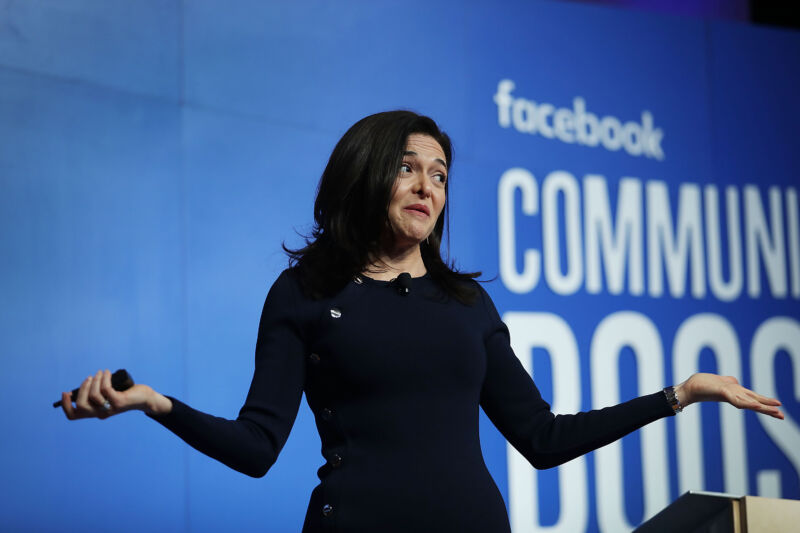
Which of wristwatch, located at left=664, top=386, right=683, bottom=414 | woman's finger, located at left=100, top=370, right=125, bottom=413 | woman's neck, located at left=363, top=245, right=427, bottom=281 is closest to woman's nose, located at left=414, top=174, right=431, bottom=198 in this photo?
woman's neck, located at left=363, top=245, right=427, bottom=281

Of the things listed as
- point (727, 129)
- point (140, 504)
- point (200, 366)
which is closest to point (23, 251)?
point (200, 366)

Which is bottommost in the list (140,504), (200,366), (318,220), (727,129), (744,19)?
(140,504)

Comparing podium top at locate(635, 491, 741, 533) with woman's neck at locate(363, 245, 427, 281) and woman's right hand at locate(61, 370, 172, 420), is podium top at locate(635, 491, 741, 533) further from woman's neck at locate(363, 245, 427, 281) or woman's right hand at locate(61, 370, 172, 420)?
woman's right hand at locate(61, 370, 172, 420)

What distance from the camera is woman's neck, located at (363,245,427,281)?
161 cm

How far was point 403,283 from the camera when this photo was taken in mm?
1578

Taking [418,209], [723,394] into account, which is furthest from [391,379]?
[723,394]

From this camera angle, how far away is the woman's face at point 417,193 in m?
1.59

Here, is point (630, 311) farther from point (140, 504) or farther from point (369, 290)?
point (369, 290)

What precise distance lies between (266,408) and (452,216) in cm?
232

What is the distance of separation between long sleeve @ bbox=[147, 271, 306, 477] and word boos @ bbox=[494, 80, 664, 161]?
2.49 m

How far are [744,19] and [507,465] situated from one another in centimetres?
289

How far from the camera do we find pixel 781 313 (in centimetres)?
434

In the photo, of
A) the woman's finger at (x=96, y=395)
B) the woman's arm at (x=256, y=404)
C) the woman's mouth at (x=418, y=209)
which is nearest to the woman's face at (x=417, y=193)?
the woman's mouth at (x=418, y=209)

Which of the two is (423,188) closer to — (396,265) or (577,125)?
(396,265)
